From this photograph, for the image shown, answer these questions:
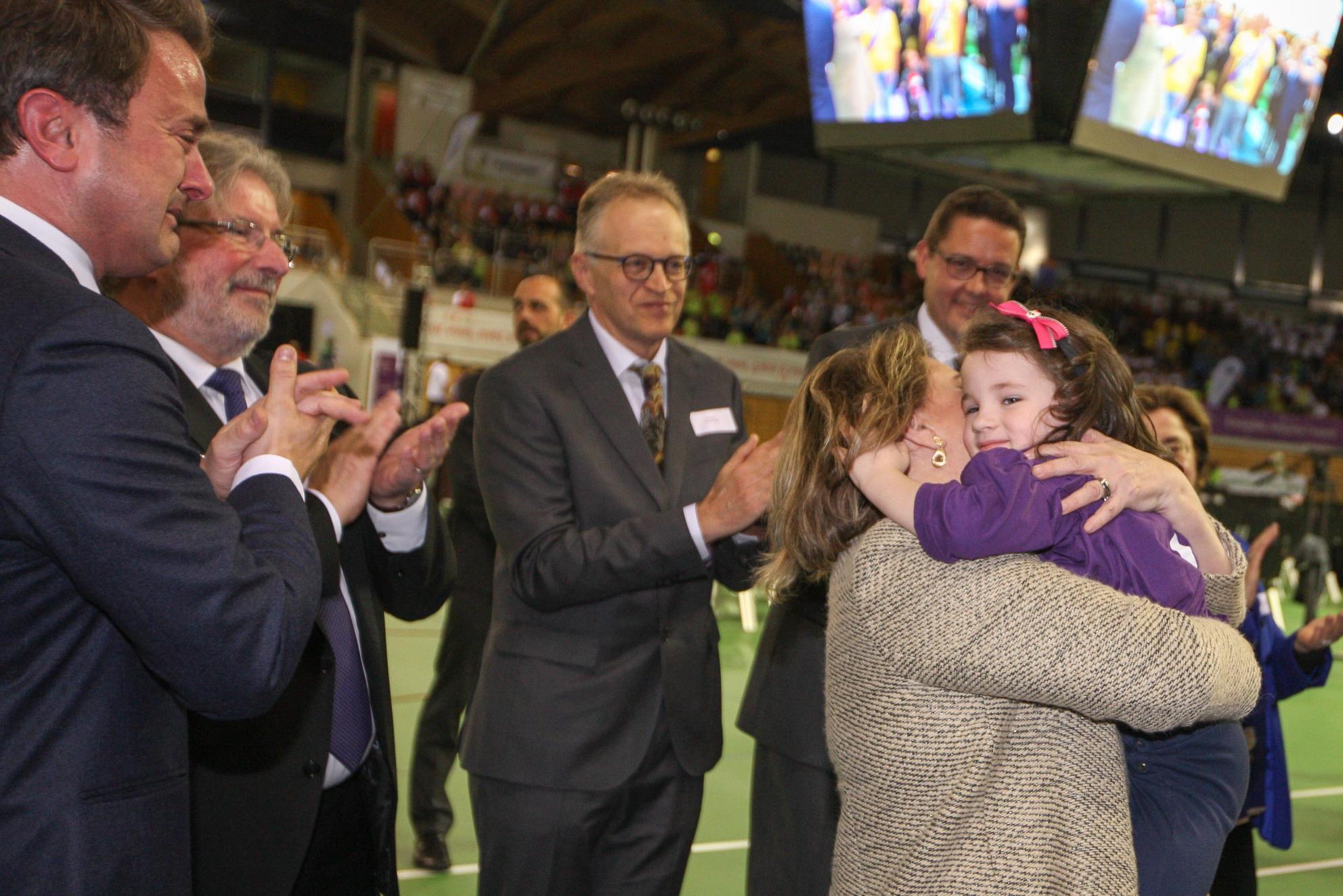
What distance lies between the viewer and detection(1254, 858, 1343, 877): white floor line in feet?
14.9

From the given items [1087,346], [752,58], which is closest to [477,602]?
[1087,346]

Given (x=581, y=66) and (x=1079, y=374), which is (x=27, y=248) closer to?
(x=1079, y=374)

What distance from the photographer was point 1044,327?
165 centimetres

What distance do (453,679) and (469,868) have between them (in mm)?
669

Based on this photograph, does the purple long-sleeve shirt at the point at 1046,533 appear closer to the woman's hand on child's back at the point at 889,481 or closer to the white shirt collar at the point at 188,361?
the woman's hand on child's back at the point at 889,481

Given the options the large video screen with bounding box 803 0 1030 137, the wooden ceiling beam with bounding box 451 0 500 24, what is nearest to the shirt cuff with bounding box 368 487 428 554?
the large video screen with bounding box 803 0 1030 137

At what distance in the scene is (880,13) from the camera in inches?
440

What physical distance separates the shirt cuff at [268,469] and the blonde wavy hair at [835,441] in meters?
0.69

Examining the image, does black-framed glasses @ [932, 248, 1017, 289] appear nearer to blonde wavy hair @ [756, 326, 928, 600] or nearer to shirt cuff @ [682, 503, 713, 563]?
shirt cuff @ [682, 503, 713, 563]

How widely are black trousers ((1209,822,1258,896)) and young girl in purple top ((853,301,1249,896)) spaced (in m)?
1.70

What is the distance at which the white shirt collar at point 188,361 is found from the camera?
209 centimetres

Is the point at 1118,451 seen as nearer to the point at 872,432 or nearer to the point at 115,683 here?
the point at 872,432

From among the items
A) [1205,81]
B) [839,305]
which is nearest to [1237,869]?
[1205,81]

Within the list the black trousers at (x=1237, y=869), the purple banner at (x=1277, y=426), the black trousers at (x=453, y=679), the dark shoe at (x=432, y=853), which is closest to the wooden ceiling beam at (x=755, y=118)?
the purple banner at (x=1277, y=426)
